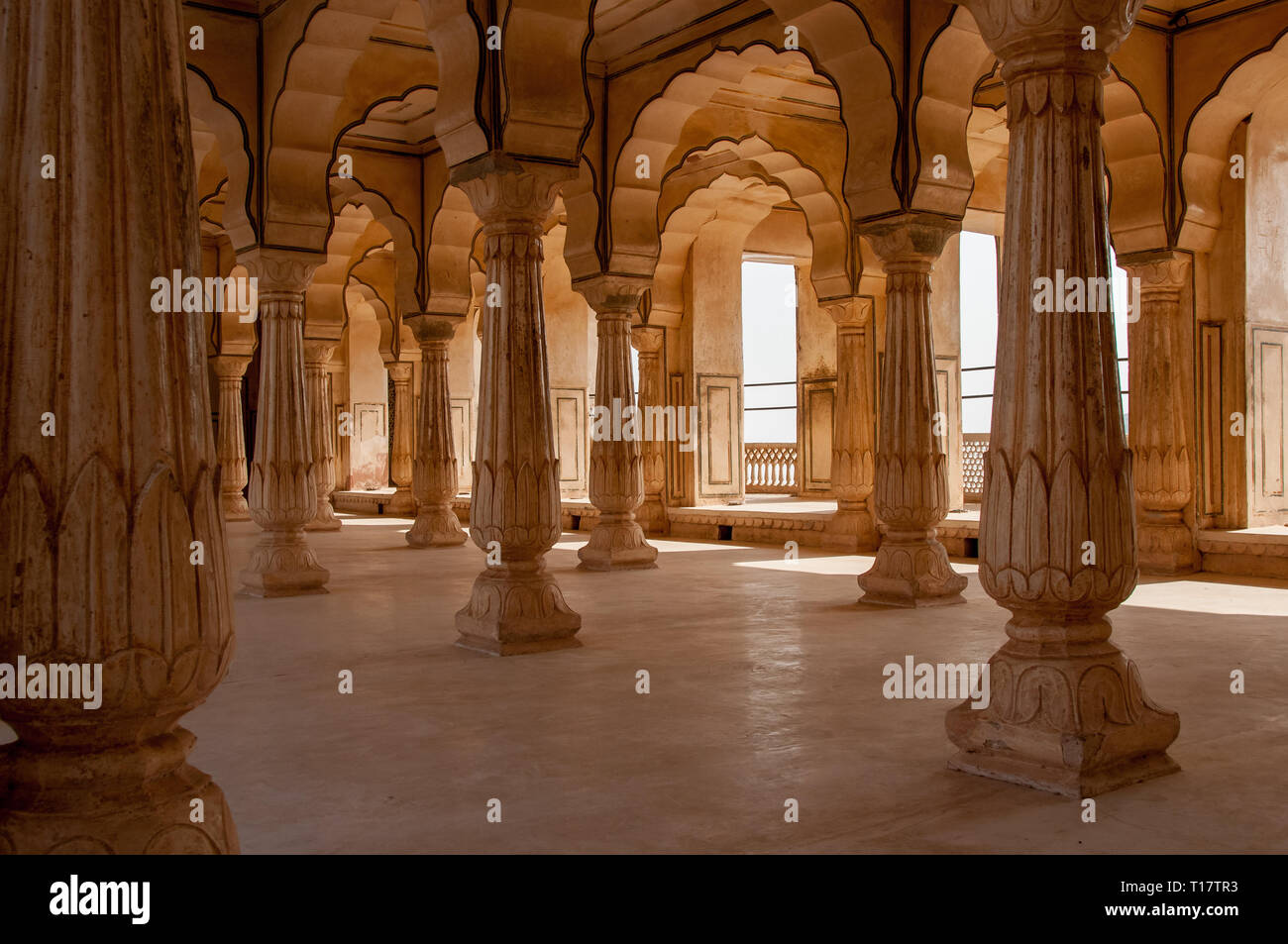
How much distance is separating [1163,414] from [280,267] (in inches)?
292

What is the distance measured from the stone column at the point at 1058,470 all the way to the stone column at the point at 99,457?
255cm

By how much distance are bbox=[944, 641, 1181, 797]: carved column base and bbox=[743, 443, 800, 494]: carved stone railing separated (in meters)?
15.2

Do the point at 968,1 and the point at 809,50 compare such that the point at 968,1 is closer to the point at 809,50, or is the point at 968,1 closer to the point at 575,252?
the point at 809,50

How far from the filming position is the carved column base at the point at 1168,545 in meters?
9.55

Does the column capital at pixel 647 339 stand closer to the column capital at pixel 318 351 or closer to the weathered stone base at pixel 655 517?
the weathered stone base at pixel 655 517

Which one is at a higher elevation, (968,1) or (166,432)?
(968,1)

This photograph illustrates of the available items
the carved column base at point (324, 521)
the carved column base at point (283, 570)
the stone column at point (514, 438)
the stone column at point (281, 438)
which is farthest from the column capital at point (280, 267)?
the carved column base at point (324, 521)

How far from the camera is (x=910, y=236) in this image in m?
7.63

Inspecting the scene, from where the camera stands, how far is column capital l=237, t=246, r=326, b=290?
8.80 meters

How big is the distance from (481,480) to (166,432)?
4369mm

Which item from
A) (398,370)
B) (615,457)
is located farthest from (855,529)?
(398,370)

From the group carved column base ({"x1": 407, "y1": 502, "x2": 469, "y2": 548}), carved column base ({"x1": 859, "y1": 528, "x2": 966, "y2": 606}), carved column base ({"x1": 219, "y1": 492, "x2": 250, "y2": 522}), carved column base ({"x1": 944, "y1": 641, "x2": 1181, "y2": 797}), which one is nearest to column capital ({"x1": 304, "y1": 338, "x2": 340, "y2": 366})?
carved column base ({"x1": 407, "y1": 502, "x2": 469, "y2": 548})
